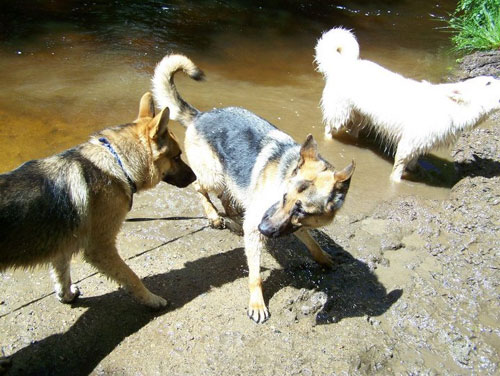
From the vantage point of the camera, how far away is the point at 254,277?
3764 mm

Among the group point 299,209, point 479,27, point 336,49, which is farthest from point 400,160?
point 479,27

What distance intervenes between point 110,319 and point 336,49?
5.13 metres

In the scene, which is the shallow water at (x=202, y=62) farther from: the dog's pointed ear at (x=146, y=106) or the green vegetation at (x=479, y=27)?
the dog's pointed ear at (x=146, y=106)

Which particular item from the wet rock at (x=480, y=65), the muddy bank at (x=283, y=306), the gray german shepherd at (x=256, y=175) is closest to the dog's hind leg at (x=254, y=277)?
the gray german shepherd at (x=256, y=175)

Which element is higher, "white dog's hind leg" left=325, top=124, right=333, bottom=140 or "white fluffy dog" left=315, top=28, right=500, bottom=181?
"white fluffy dog" left=315, top=28, right=500, bottom=181

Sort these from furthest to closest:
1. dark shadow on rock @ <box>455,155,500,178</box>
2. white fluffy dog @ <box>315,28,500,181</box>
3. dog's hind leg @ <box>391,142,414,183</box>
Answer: dark shadow on rock @ <box>455,155,500,178</box>, dog's hind leg @ <box>391,142,414,183</box>, white fluffy dog @ <box>315,28,500,181</box>

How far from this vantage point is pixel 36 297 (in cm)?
373

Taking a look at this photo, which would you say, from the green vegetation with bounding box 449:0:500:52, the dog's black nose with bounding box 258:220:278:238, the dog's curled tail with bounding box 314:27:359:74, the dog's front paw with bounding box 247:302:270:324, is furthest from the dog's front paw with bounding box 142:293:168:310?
the green vegetation with bounding box 449:0:500:52

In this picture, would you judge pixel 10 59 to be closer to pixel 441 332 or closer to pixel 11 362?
pixel 11 362

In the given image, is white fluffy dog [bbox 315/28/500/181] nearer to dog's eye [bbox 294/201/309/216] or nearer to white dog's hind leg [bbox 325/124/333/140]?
white dog's hind leg [bbox 325/124/333/140]

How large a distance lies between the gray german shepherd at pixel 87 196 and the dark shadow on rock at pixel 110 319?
0.20 metres

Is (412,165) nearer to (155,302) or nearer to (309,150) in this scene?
(309,150)

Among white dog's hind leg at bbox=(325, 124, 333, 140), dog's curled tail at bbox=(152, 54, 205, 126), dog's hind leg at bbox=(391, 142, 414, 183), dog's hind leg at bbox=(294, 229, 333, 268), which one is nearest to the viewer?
dog's hind leg at bbox=(294, 229, 333, 268)

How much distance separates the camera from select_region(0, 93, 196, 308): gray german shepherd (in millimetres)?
2984
